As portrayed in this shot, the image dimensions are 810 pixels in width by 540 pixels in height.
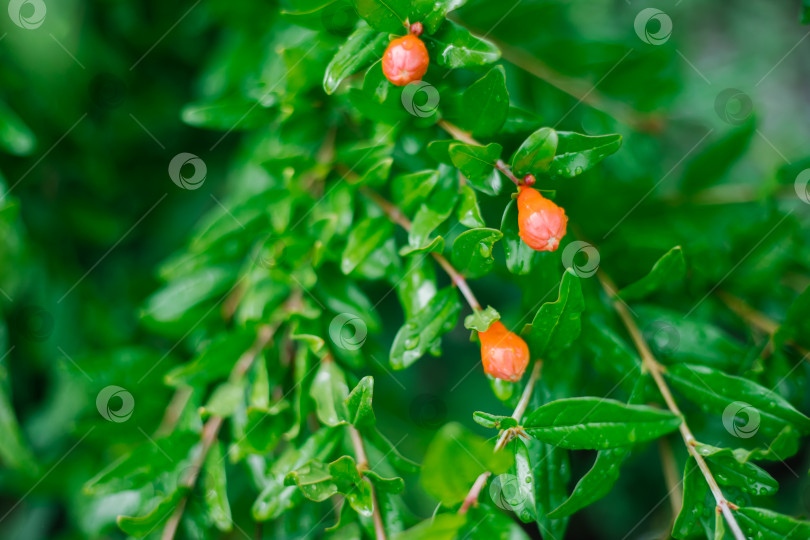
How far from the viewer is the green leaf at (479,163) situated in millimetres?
707

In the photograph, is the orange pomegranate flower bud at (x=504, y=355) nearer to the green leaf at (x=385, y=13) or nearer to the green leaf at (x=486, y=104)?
the green leaf at (x=486, y=104)

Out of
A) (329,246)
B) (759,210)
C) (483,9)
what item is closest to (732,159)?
(759,210)

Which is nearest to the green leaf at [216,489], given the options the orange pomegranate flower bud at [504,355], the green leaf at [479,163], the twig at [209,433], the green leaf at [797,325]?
the twig at [209,433]

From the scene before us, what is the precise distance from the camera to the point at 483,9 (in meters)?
1.14

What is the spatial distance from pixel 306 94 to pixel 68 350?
88 cm

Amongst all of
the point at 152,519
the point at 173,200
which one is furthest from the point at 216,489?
the point at 173,200
